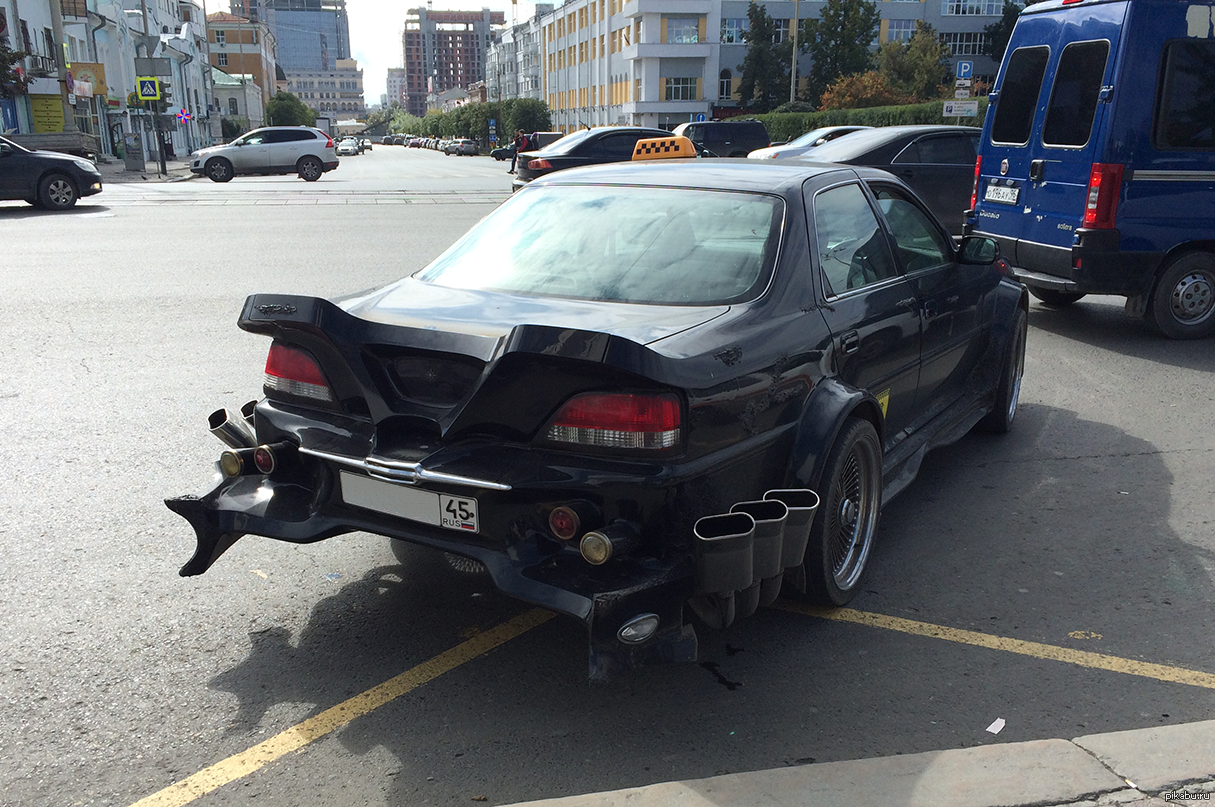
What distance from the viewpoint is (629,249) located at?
397 cm

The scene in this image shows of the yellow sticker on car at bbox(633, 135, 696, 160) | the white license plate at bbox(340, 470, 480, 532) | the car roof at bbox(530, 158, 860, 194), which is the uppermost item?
the car roof at bbox(530, 158, 860, 194)

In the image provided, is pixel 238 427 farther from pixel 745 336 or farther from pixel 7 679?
pixel 745 336

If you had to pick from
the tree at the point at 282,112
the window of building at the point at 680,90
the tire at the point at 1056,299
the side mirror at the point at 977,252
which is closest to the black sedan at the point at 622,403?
the side mirror at the point at 977,252

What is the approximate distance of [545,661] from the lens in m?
3.48

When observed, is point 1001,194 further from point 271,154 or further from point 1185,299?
point 271,154

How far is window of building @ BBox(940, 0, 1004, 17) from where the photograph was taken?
90812mm

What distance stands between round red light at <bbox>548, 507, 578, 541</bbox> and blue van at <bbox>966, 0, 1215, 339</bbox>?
21.9ft

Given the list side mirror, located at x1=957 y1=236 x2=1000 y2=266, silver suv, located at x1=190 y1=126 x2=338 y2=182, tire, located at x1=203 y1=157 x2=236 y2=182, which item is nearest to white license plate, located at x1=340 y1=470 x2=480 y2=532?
side mirror, located at x1=957 y1=236 x2=1000 y2=266

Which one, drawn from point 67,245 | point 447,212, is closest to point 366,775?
point 67,245

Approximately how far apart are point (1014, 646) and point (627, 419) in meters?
1.69

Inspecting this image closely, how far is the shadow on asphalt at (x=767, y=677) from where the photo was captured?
9.65ft

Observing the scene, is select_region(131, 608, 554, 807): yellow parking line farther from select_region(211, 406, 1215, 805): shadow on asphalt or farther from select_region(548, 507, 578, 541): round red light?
select_region(548, 507, 578, 541): round red light

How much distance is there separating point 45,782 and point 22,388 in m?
4.67

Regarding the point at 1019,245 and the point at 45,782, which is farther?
the point at 1019,245
